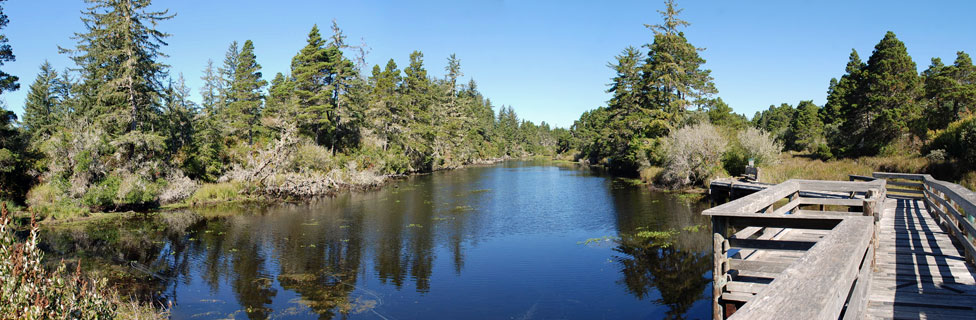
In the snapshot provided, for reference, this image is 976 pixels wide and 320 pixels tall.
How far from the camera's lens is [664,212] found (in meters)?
23.7

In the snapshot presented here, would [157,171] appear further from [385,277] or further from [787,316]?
[787,316]

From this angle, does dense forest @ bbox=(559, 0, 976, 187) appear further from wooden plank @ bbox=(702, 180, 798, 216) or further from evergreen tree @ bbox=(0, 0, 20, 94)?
evergreen tree @ bbox=(0, 0, 20, 94)

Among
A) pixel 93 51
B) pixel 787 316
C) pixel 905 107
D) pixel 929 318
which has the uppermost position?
pixel 93 51

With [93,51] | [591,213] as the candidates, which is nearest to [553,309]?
[591,213]

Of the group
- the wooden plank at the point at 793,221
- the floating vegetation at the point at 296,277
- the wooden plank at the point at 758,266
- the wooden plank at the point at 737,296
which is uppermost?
the wooden plank at the point at 793,221

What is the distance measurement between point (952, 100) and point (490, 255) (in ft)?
114

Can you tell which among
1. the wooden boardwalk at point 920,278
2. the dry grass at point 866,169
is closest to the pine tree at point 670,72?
the dry grass at point 866,169

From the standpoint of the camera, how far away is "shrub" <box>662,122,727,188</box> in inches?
1264

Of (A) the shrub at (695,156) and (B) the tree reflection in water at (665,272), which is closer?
(B) the tree reflection in water at (665,272)

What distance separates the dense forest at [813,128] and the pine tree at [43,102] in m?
51.4

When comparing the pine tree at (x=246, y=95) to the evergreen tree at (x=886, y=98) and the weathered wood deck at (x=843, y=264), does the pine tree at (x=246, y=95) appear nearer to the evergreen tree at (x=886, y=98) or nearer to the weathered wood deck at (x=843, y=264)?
the weathered wood deck at (x=843, y=264)

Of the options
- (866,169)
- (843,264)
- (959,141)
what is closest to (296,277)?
(843,264)

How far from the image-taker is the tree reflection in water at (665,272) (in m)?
11.8

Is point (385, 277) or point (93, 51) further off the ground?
point (93, 51)
